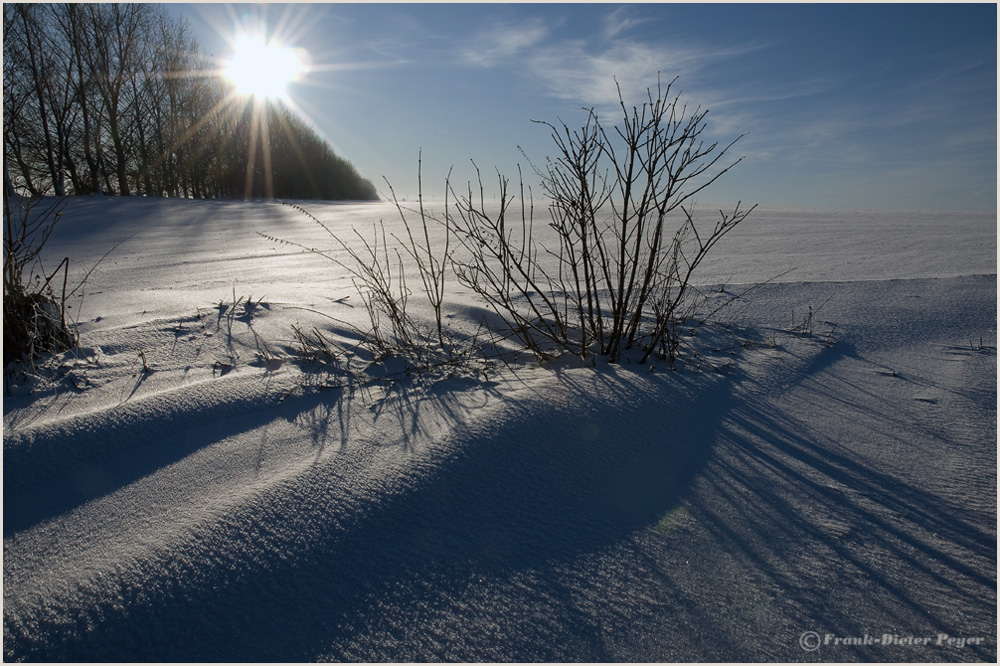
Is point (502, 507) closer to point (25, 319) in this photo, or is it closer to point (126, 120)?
point (25, 319)

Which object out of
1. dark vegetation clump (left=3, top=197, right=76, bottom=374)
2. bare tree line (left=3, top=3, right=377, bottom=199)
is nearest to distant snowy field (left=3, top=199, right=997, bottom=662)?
dark vegetation clump (left=3, top=197, right=76, bottom=374)

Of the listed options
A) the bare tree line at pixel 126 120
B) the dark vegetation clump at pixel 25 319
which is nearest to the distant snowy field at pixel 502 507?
the dark vegetation clump at pixel 25 319

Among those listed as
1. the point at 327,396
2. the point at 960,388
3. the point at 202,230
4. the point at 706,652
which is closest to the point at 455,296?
the point at 327,396

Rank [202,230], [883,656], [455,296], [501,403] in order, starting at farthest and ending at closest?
[202,230], [455,296], [501,403], [883,656]

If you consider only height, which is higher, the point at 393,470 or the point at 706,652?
the point at 393,470

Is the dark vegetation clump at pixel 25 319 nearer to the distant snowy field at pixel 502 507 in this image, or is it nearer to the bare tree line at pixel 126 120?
the distant snowy field at pixel 502 507

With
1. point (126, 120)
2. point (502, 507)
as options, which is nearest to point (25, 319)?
point (502, 507)

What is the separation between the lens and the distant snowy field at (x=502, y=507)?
1.01m

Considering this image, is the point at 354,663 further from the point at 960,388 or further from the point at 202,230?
the point at 202,230

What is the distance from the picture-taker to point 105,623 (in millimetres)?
1011

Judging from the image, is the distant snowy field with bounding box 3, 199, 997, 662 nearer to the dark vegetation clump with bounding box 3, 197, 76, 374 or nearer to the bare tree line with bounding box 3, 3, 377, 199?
the dark vegetation clump with bounding box 3, 197, 76, 374

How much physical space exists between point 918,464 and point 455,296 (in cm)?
255

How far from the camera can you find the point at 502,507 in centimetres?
134

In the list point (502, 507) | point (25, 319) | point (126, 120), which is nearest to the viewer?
point (502, 507)
